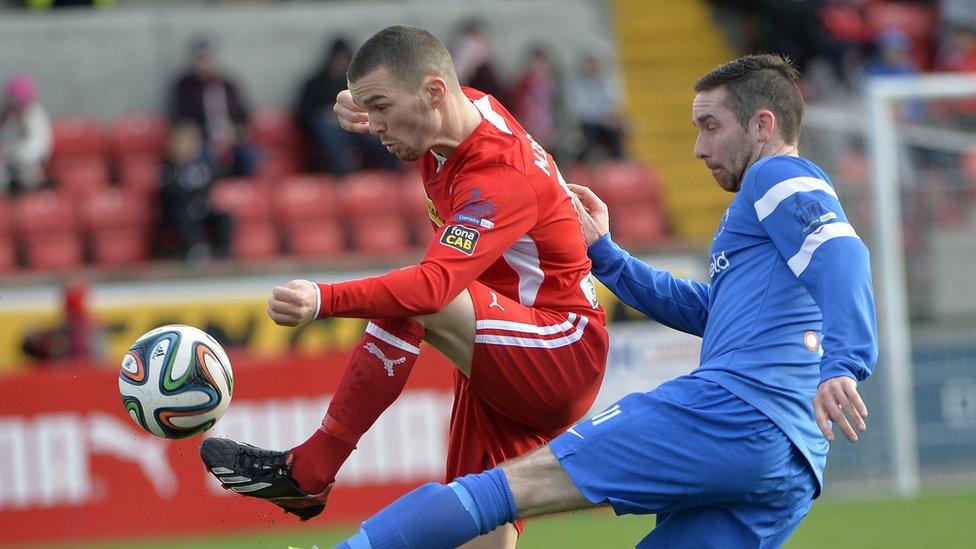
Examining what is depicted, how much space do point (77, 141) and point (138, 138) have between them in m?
0.61

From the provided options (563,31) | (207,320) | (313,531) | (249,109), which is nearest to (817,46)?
(563,31)

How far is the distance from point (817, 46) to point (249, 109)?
6.83 m

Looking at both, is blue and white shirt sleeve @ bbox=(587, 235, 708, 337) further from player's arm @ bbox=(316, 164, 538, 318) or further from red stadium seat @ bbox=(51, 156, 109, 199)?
red stadium seat @ bbox=(51, 156, 109, 199)

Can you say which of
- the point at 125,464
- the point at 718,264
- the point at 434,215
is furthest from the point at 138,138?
the point at 718,264

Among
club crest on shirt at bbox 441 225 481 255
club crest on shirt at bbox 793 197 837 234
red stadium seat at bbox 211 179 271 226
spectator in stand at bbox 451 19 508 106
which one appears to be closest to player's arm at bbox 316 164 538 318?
club crest on shirt at bbox 441 225 481 255

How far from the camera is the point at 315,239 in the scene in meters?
13.8

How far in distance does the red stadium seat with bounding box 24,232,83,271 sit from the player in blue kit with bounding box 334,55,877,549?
31.5 ft

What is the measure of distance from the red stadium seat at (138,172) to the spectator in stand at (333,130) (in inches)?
63.9

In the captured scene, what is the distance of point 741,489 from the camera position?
4.50 m

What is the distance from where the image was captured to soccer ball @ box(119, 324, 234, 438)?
16.6 feet

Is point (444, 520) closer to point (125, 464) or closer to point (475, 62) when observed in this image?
point (125, 464)

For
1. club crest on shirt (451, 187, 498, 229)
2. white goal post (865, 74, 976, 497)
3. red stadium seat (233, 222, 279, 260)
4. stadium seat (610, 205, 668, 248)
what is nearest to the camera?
club crest on shirt (451, 187, 498, 229)

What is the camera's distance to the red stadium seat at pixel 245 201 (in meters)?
13.6

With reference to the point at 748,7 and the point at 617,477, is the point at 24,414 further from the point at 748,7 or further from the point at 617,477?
the point at 748,7
